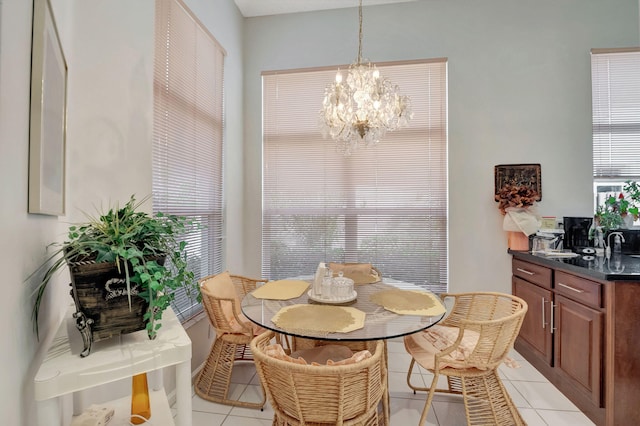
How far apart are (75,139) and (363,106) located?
5.23ft

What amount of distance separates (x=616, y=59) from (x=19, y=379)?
461cm

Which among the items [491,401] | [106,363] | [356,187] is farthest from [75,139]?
[491,401]

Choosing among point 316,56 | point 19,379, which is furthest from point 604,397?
point 316,56

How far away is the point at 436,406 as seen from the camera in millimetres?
2123

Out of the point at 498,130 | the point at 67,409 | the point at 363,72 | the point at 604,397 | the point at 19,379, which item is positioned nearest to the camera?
the point at 19,379

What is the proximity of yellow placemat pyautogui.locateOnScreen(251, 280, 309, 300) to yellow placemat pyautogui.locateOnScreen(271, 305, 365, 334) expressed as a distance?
232 mm

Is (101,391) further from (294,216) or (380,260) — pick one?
(380,260)

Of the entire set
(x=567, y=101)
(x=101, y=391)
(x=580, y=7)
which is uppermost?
(x=580, y=7)

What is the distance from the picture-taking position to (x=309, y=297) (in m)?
1.93

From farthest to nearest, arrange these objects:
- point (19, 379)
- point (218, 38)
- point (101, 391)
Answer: point (218, 38) < point (101, 391) < point (19, 379)

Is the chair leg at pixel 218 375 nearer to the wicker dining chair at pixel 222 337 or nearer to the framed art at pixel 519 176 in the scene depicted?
the wicker dining chair at pixel 222 337

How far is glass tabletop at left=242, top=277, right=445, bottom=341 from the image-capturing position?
140 centimetres

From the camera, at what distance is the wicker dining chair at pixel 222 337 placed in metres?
2.09

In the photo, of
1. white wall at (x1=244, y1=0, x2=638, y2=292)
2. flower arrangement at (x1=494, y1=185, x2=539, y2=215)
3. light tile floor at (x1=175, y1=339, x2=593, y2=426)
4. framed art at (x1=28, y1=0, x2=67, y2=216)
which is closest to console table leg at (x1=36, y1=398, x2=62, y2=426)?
framed art at (x1=28, y1=0, x2=67, y2=216)
